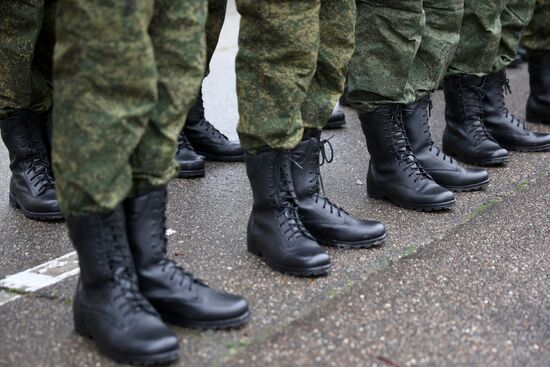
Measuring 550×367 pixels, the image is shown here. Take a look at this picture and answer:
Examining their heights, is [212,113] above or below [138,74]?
below

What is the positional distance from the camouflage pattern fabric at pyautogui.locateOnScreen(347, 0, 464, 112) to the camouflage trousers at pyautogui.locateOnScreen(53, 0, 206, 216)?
1.06m

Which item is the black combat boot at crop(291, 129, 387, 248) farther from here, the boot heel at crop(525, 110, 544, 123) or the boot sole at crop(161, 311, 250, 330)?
the boot heel at crop(525, 110, 544, 123)

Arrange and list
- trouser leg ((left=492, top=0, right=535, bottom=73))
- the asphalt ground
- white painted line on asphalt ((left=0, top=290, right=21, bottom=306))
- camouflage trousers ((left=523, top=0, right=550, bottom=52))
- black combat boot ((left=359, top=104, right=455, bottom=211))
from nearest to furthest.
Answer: the asphalt ground < white painted line on asphalt ((left=0, top=290, right=21, bottom=306)) < black combat boot ((left=359, top=104, right=455, bottom=211)) < trouser leg ((left=492, top=0, right=535, bottom=73)) < camouflage trousers ((left=523, top=0, right=550, bottom=52))

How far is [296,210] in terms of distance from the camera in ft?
7.82

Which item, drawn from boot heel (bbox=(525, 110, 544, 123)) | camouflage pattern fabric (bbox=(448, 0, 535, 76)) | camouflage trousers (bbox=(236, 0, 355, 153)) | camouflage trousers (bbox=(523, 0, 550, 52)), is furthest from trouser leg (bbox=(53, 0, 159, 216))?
boot heel (bbox=(525, 110, 544, 123))

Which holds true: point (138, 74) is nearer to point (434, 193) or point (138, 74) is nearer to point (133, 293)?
point (133, 293)

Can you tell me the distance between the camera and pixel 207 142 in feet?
11.4

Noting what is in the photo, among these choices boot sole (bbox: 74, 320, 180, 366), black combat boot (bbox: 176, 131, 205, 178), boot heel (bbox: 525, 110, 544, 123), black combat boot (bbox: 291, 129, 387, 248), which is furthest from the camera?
boot heel (bbox: 525, 110, 544, 123)

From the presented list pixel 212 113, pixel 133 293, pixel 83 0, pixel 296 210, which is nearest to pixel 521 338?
pixel 296 210

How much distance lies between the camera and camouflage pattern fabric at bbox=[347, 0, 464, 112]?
277 cm

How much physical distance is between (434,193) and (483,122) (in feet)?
2.68

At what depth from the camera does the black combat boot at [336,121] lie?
3996mm

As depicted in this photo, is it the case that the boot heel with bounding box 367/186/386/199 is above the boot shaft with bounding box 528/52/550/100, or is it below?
below

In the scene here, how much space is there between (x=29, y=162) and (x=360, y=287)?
1.23 m
